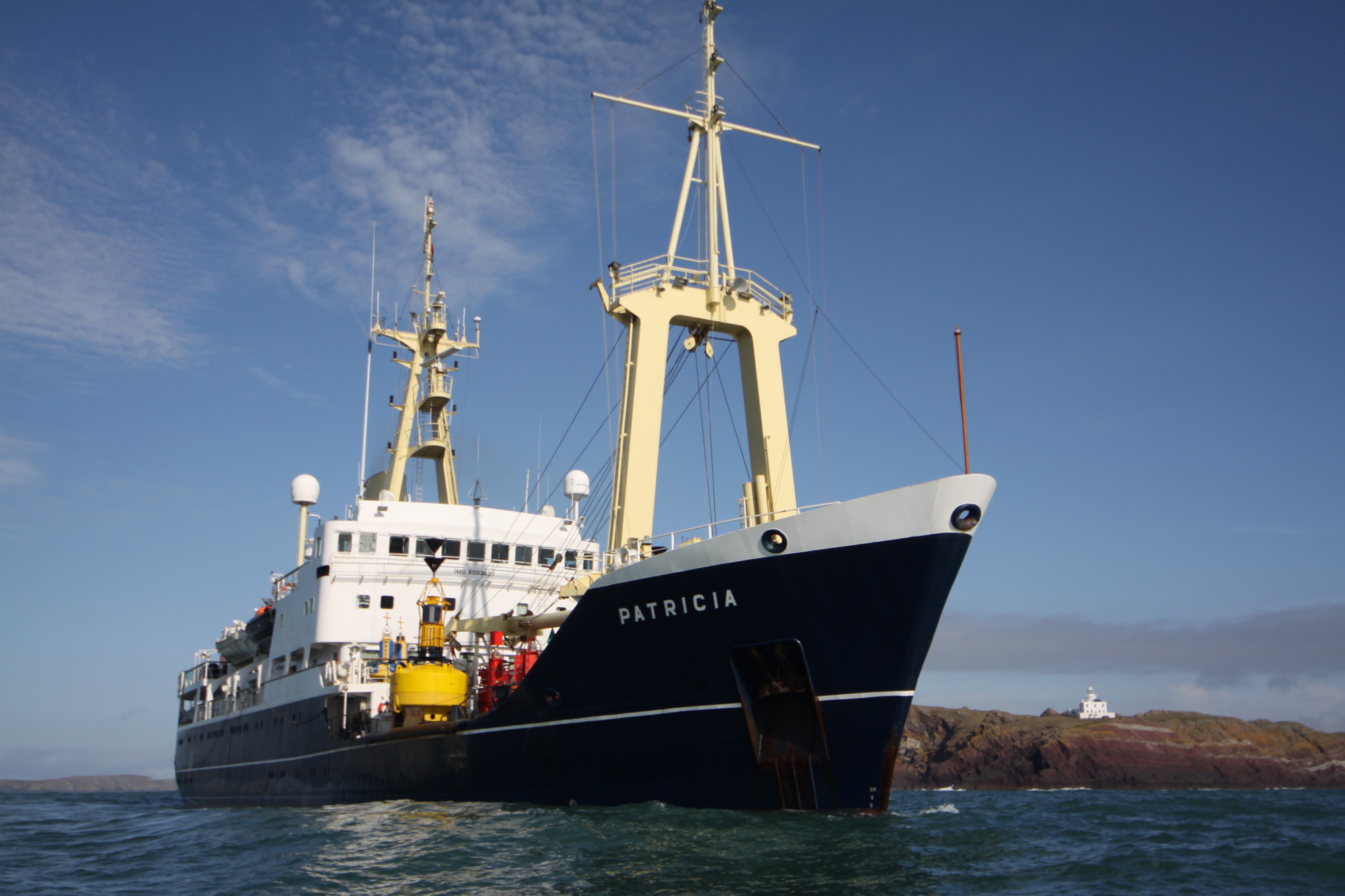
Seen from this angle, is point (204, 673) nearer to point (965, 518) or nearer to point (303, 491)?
point (303, 491)

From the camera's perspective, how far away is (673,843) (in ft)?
40.3

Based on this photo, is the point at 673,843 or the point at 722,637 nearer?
the point at 673,843

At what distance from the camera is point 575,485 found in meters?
26.8

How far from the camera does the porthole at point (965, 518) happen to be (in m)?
13.9

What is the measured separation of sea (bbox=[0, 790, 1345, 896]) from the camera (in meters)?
10.6

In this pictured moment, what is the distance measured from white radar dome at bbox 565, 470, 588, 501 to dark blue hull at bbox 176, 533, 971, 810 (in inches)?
406

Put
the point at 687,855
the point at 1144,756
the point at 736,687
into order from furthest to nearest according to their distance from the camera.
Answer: the point at 1144,756 < the point at 736,687 < the point at 687,855

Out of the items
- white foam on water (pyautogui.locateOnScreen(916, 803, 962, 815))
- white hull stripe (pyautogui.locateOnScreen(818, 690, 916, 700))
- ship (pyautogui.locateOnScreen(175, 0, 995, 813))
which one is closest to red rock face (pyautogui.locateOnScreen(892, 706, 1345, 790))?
white foam on water (pyautogui.locateOnScreen(916, 803, 962, 815))

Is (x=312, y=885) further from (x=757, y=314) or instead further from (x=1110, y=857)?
(x=757, y=314)

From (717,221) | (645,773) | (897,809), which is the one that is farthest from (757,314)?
(897,809)

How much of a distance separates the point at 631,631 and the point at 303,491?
19559 millimetres

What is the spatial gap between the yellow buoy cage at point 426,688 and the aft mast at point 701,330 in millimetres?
4544

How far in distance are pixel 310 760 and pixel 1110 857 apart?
18.4m

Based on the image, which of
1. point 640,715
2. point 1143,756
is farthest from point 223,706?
point 1143,756
